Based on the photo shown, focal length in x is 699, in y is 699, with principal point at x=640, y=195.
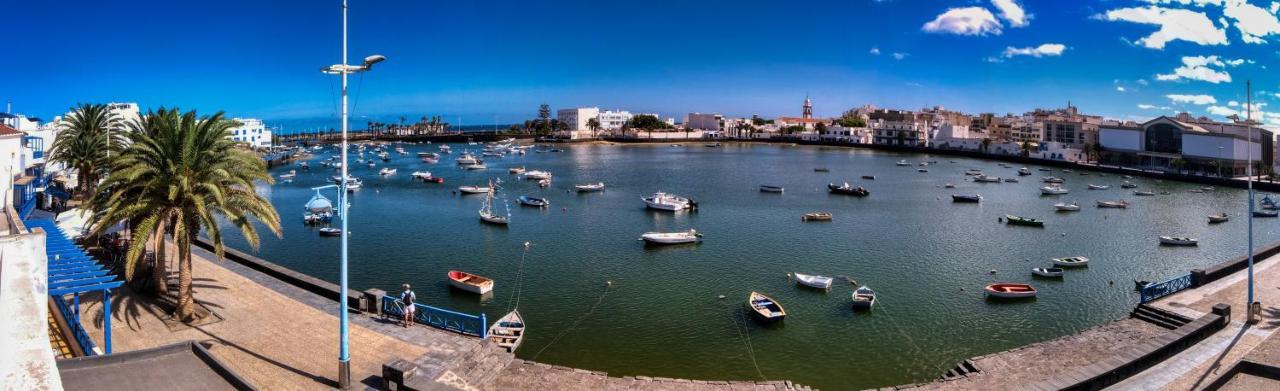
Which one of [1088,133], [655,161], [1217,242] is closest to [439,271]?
[1217,242]

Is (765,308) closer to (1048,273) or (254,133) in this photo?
(1048,273)

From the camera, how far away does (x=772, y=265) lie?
3469cm

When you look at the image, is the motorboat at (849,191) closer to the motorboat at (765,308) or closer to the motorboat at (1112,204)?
the motorboat at (1112,204)

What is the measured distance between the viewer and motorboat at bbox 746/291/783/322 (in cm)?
2472

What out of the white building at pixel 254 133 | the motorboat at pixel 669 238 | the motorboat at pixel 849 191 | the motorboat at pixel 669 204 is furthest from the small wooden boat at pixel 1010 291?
the white building at pixel 254 133

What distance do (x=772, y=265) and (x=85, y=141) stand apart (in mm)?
35021

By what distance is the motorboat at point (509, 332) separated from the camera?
2022 centimetres

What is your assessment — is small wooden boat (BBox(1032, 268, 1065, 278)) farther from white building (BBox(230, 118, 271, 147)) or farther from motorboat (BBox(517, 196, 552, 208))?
white building (BBox(230, 118, 271, 147))

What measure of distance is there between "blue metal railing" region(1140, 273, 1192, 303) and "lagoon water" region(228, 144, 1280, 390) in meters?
2.92

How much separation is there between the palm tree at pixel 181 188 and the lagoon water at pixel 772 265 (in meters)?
9.13

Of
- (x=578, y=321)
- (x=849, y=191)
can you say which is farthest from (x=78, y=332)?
(x=849, y=191)

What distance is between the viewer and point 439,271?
33.1 metres

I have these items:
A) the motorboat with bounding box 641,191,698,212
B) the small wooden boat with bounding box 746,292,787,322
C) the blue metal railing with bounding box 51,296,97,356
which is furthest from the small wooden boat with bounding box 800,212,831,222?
the blue metal railing with bounding box 51,296,97,356

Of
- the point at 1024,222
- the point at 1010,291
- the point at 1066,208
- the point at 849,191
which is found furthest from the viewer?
the point at 849,191
